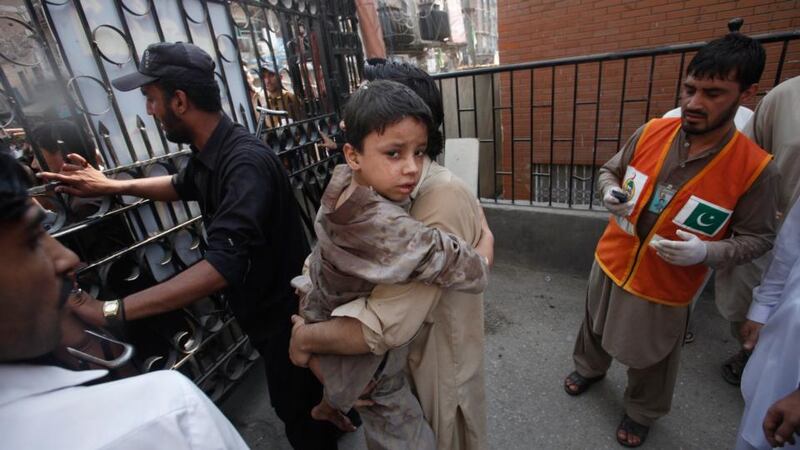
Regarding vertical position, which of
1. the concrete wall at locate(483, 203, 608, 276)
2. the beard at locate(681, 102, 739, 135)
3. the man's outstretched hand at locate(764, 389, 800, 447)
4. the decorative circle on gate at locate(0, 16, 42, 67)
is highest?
the decorative circle on gate at locate(0, 16, 42, 67)

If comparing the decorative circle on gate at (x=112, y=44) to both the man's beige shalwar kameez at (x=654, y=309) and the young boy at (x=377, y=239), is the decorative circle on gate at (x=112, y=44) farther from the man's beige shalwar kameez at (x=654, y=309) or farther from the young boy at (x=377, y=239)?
the man's beige shalwar kameez at (x=654, y=309)

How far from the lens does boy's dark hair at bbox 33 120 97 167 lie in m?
1.49

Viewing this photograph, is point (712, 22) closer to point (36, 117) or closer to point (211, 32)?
point (211, 32)

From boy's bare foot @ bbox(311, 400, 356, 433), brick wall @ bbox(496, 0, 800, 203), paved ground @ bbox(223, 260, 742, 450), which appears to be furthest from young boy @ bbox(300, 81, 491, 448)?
brick wall @ bbox(496, 0, 800, 203)

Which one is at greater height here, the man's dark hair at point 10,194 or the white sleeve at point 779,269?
the man's dark hair at point 10,194

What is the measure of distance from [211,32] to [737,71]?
8.79ft

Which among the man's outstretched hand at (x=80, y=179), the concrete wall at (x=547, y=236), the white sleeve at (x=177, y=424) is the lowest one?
the concrete wall at (x=547, y=236)

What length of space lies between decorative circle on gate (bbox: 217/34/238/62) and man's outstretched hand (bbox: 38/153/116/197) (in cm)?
105

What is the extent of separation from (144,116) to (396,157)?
162 centimetres

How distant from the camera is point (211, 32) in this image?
7.11 ft

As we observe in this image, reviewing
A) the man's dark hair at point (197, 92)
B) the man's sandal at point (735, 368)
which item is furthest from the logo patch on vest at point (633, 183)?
the man's dark hair at point (197, 92)

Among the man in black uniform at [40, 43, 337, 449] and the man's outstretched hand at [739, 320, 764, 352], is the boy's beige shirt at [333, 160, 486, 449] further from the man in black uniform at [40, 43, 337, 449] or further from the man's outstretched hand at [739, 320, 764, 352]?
the man's outstretched hand at [739, 320, 764, 352]

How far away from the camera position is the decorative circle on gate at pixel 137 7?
1.77 meters

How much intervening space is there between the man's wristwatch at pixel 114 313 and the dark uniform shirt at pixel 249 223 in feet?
1.03
